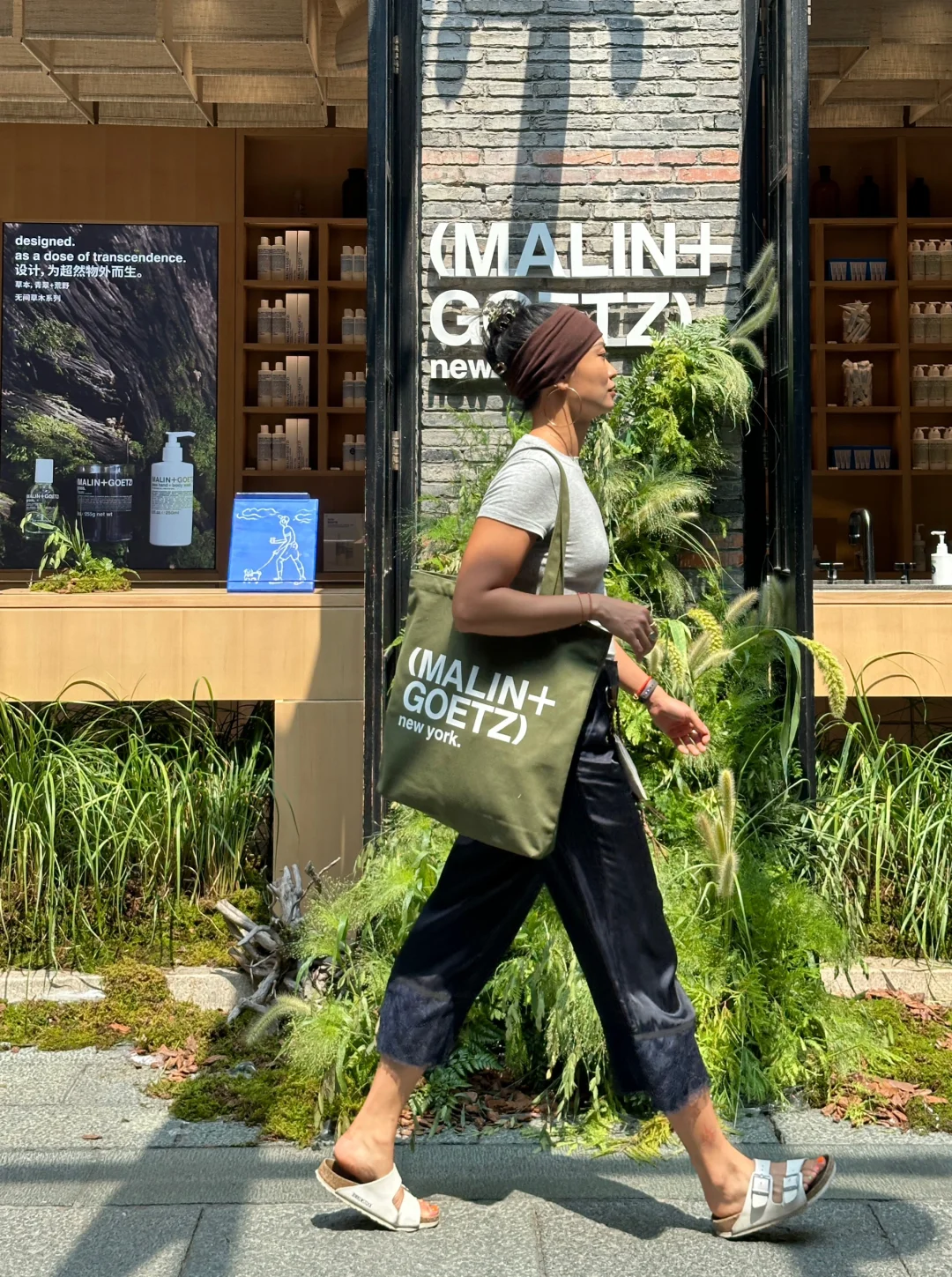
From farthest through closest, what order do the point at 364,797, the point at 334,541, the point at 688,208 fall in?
the point at 334,541 < the point at 688,208 < the point at 364,797

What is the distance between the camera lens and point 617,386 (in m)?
4.54

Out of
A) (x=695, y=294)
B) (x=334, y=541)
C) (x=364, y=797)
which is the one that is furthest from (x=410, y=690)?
(x=334, y=541)

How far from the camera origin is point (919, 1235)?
8.59ft

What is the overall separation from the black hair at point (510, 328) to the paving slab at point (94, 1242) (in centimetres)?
175

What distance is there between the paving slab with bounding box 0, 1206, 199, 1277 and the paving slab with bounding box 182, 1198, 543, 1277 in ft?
0.18

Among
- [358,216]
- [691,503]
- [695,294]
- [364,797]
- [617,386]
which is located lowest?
[364,797]

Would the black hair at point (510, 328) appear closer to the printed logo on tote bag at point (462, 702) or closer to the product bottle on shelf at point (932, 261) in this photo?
the printed logo on tote bag at point (462, 702)

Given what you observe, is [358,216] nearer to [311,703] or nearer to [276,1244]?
[311,703]

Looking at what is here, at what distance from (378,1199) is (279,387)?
6481 millimetres

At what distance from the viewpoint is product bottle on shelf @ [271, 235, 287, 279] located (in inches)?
334

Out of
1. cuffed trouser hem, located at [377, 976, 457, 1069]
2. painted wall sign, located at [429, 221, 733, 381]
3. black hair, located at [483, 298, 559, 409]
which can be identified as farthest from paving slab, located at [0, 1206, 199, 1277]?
painted wall sign, located at [429, 221, 733, 381]

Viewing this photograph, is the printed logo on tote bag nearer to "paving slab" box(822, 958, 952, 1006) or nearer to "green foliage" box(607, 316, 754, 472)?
"paving slab" box(822, 958, 952, 1006)

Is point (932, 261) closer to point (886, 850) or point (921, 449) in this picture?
point (921, 449)

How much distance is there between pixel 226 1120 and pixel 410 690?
1.34m
